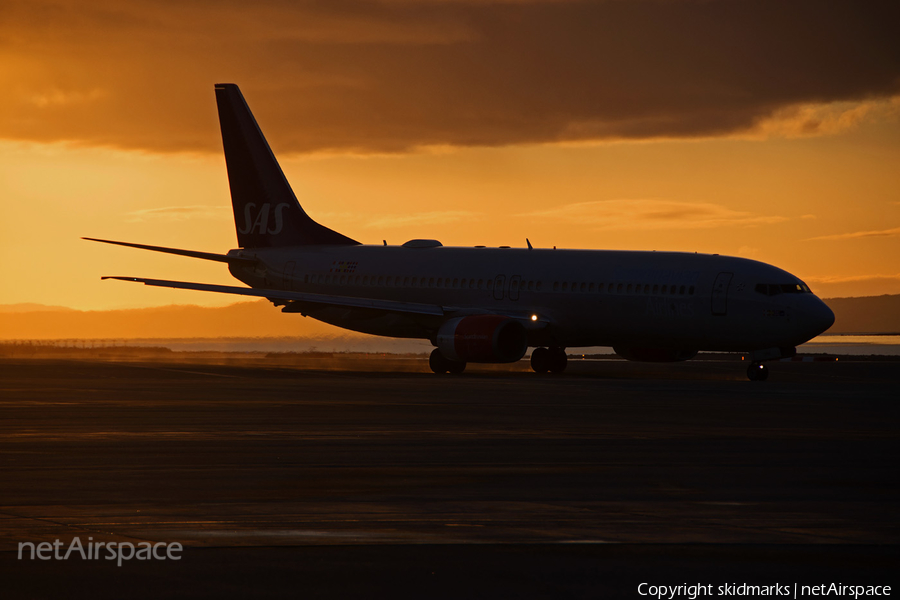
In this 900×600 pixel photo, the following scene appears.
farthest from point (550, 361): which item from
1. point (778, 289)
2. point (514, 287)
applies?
point (778, 289)

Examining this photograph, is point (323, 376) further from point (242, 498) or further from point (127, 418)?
point (242, 498)

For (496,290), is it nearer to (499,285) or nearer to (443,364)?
(499,285)

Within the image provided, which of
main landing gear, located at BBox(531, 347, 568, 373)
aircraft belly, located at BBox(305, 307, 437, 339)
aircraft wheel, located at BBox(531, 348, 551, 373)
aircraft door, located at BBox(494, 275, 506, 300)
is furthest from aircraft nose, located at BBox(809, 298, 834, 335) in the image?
aircraft belly, located at BBox(305, 307, 437, 339)

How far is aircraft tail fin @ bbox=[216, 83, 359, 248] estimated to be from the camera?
55.3 m

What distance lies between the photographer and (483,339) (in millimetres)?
41438

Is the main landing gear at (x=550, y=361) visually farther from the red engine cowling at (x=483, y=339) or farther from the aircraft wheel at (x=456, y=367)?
the aircraft wheel at (x=456, y=367)

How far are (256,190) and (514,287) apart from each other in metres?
16.4

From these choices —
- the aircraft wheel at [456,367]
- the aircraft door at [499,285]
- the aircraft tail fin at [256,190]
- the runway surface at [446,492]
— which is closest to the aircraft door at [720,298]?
the aircraft door at [499,285]

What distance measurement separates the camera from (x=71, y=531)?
400 inches

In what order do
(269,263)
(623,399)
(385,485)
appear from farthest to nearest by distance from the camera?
(269,263) → (623,399) → (385,485)

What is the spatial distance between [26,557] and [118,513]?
84.1 inches

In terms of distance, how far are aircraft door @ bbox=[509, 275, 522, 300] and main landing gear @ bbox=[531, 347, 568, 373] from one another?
2.18 metres

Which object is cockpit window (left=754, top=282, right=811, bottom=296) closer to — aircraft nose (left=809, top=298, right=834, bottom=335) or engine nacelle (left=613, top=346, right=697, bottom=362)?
aircraft nose (left=809, top=298, right=834, bottom=335)

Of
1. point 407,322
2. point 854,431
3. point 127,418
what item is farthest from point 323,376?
point 854,431
